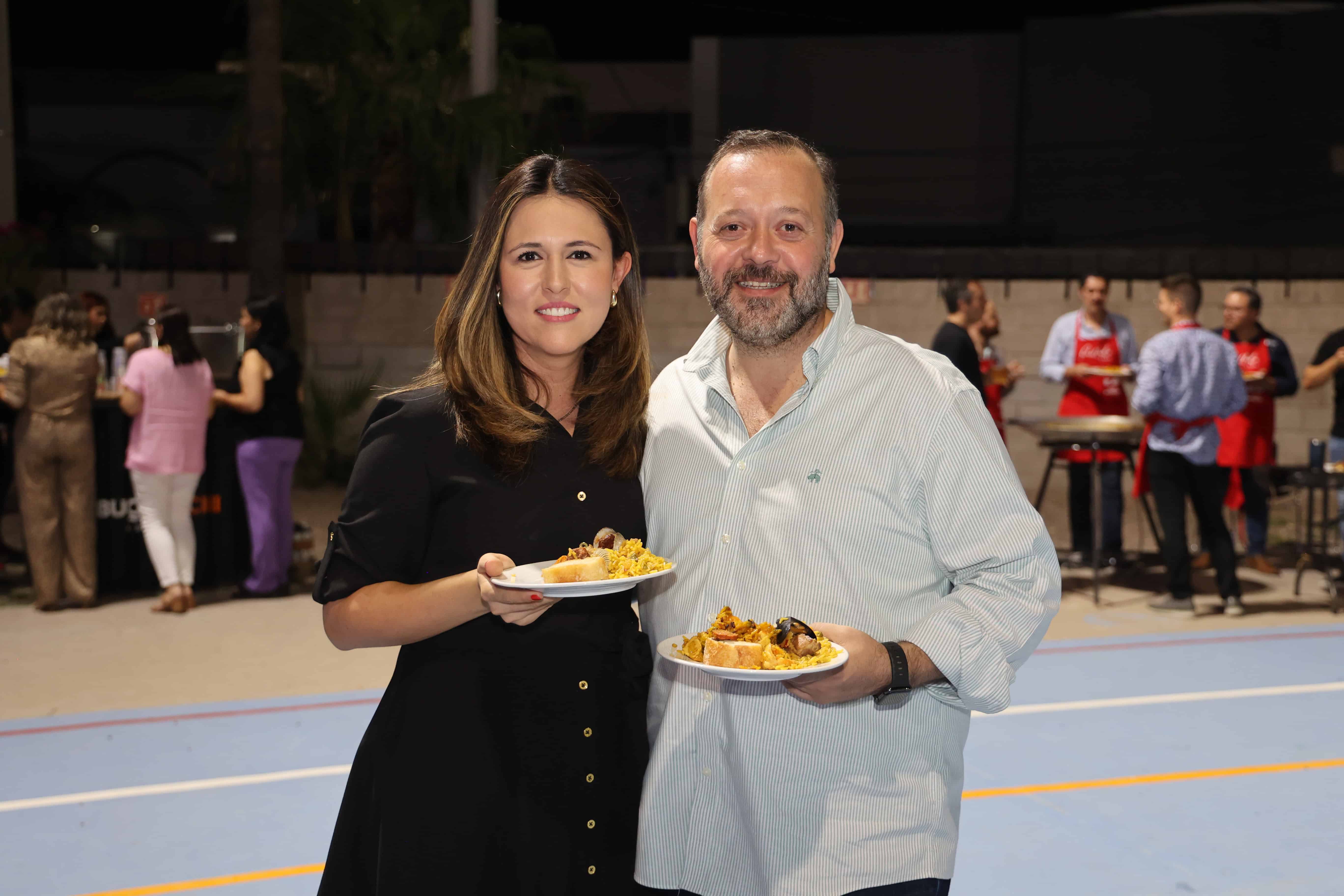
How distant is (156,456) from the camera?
7.09 metres

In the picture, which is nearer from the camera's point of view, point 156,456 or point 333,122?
point 156,456

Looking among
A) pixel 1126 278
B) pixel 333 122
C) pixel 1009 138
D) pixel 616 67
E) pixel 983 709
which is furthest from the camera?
pixel 616 67

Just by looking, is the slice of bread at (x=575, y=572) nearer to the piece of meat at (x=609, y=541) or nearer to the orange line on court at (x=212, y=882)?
the piece of meat at (x=609, y=541)

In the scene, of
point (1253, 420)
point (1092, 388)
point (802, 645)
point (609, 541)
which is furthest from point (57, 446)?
point (1253, 420)

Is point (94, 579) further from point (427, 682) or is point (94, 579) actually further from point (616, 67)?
point (616, 67)

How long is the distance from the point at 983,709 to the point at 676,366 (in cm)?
82

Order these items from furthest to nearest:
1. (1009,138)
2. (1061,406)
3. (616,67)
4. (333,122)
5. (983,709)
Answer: (616,67) < (1009,138) < (333,122) < (1061,406) < (983,709)

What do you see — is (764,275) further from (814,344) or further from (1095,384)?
(1095,384)

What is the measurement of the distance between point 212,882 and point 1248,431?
22.0ft

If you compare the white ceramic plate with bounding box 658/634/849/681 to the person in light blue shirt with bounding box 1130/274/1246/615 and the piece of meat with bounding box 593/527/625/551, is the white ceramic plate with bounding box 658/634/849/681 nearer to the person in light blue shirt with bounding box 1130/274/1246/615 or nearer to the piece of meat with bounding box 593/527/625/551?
the piece of meat with bounding box 593/527/625/551

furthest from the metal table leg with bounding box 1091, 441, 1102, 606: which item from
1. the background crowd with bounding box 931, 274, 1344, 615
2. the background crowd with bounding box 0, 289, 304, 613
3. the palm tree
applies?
the palm tree

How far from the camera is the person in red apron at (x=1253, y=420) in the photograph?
7.65m

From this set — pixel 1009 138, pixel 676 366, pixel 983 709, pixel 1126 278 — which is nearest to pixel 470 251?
pixel 676 366

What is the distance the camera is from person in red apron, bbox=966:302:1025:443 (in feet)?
26.4
